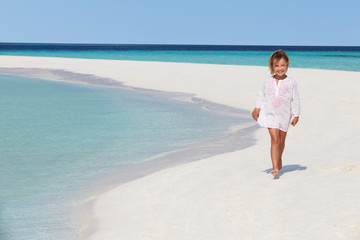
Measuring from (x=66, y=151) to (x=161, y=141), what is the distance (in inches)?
67.3

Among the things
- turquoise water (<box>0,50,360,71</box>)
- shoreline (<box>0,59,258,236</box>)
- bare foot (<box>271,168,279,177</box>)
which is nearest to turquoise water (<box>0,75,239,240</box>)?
shoreline (<box>0,59,258,236</box>)

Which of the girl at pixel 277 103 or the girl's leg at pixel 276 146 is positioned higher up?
the girl at pixel 277 103

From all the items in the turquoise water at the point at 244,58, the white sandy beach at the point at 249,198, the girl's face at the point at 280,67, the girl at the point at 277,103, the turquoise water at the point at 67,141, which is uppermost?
the girl's face at the point at 280,67

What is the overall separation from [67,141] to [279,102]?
4.83m

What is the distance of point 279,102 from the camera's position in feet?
19.6

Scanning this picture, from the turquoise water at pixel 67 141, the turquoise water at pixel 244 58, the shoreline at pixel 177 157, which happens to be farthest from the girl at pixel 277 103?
the turquoise water at pixel 244 58

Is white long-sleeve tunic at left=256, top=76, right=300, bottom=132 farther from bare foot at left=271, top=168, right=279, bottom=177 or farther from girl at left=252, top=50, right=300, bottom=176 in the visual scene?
bare foot at left=271, top=168, right=279, bottom=177

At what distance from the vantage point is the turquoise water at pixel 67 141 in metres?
5.48

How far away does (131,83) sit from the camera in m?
22.3

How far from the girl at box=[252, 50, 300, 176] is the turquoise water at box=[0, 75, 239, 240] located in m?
2.38

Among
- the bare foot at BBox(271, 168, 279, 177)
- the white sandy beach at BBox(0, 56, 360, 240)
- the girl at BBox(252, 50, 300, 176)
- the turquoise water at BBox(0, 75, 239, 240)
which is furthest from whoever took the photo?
the bare foot at BBox(271, 168, 279, 177)

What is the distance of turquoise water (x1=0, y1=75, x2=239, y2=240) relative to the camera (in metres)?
5.48

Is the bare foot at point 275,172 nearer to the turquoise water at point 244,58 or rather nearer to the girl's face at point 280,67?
the girl's face at point 280,67

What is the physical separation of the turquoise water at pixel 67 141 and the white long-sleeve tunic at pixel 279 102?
242cm
